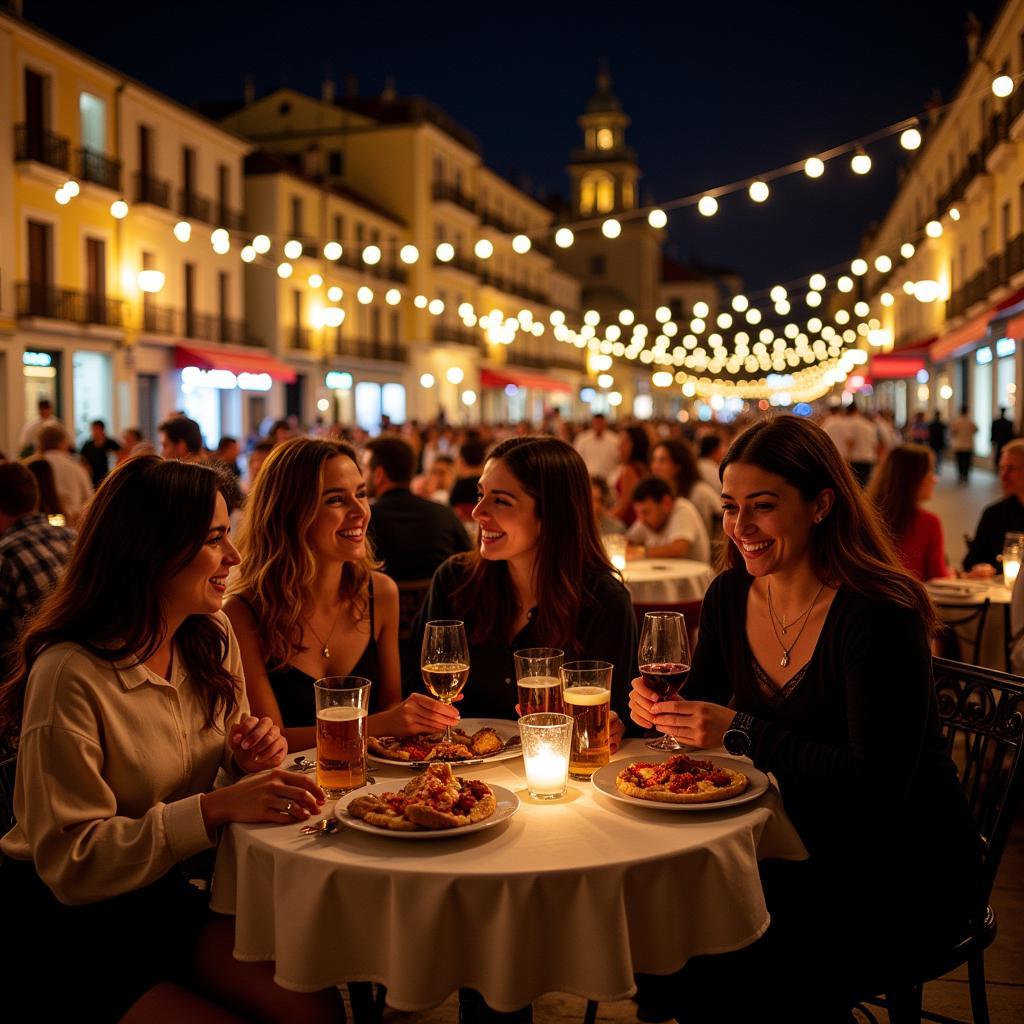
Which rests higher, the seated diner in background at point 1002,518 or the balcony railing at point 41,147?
the balcony railing at point 41,147

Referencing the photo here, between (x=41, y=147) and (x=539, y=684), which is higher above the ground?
(x=41, y=147)

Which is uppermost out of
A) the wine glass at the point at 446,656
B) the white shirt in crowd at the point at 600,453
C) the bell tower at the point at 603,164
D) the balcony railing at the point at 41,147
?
the bell tower at the point at 603,164

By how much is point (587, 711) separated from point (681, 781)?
31 centimetres

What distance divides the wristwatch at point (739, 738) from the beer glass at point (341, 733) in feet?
2.86

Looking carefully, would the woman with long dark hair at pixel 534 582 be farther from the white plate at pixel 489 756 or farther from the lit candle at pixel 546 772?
the lit candle at pixel 546 772

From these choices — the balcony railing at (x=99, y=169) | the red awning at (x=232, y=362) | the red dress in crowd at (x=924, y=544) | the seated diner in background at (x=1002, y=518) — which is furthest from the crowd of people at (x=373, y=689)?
the red awning at (x=232, y=362)

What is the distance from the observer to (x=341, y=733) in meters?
2.48

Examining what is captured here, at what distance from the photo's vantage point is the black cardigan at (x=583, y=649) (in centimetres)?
350

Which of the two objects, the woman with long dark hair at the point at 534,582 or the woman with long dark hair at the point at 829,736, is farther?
the woman with long dark hair at the point at 534,582

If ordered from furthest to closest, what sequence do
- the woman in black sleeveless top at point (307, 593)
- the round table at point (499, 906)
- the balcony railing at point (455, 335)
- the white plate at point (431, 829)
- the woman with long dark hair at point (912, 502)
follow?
the balcony railing at point (455, 335) < the woman with long dark hair at point (912, 502) < the woman in black sleeveless top at point (307, 593) < the white plate at point (431, 829) < the round table at point (499, 906)

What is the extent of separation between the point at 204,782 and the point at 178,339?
26916 mm

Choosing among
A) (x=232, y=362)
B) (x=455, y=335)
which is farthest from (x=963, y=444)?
(x=455, y=335)

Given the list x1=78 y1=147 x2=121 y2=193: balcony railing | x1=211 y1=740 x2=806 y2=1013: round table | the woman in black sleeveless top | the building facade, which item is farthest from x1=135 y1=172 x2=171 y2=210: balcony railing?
x1=211 y1=740 x2=806 y2=1013: round table

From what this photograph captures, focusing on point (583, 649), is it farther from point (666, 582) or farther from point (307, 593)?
point (666, 582)
